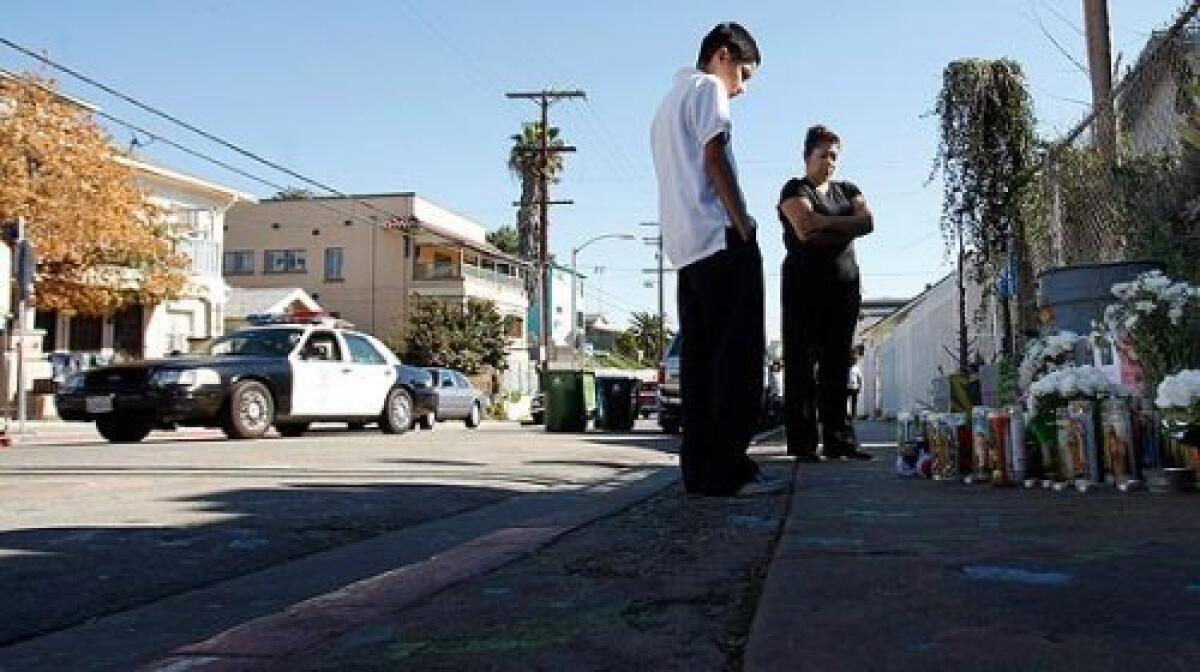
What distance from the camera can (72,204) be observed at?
25.6 m

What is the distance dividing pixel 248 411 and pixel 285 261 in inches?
1626

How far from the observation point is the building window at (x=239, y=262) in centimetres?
5400

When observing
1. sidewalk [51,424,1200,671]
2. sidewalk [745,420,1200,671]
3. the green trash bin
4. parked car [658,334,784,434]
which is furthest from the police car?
sidewalk [745,420,1200,671]

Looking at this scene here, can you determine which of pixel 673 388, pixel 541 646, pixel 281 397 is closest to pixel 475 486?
pixel 541 646

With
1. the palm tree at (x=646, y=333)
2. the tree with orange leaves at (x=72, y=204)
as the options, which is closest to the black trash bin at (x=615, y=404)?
the tree with orange leaves at (x=72, y=204)

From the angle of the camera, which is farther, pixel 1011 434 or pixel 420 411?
pixel 420 411

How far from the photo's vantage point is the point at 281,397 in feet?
46.6

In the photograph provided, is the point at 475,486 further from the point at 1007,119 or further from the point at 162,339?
the point at 162,339

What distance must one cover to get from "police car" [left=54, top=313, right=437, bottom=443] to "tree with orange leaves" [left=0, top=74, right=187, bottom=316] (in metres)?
11.9

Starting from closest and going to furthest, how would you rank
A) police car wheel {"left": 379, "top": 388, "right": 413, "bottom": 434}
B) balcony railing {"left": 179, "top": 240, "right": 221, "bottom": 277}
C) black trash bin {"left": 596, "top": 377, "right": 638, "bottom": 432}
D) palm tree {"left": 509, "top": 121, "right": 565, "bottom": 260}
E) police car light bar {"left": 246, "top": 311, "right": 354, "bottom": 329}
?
1. police car wheel {"left": 379, "top": 388, "right": 413, "bottom": 434}
2. police car light bar {"left": 246, "top": 311, "right": 354, "bottom": 329}
3. black trash bin {"left": 596, "top": 377, "right": 638, "bottom": 432}
4. balcony railing {"left": 179, "top": 240, "right": 221, "bottom": 277}
5. palm tree {"left": 509, "top": 121, "right": 565, "bottom": 260}

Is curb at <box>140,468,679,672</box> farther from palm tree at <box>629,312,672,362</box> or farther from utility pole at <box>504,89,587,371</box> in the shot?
palm tree at <box>629,312,672,362</box>

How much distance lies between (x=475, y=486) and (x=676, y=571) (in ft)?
13.9

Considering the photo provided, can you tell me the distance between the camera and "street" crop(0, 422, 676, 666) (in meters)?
3.47

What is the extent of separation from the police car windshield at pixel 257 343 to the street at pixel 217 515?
483 centimetres
